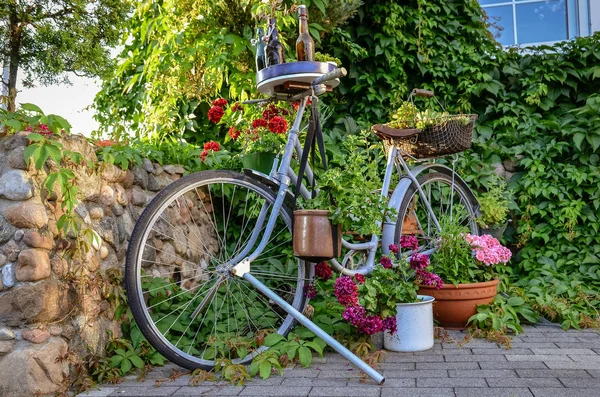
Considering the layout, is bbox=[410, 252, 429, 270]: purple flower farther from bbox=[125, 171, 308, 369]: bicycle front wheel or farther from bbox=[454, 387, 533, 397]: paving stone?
bbox=[454, 387, 533, 397]: paving stone

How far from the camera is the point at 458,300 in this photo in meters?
3.19

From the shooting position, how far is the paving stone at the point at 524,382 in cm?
220

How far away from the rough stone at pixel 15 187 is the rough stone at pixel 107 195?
0.51 m

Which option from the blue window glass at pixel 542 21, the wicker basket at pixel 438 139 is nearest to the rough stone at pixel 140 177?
the wicker basket at pixel 438 139

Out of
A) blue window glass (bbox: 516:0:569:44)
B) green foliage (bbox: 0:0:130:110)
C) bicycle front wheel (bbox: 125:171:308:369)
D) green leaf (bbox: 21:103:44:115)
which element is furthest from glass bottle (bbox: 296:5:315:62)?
green foliage (bbox: 0:0:130:110)

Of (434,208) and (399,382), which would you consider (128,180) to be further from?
(434,208)

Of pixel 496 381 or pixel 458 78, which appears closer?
pixel 496 381

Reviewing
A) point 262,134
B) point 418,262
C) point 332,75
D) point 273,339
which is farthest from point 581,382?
point 262,134

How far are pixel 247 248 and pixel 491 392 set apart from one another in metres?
1.10

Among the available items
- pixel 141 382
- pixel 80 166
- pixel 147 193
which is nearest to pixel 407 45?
pixel 147 193

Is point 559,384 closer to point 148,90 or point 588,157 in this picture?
point 588,157

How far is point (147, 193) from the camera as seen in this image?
3223mm

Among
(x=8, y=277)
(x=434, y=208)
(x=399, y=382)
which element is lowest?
(x=399, y=382)

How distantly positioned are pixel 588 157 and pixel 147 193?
3.02 m
